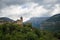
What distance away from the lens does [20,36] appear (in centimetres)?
2845

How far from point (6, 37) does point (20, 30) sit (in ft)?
15.3

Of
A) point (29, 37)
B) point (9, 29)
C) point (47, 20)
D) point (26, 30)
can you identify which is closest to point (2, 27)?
point (9, 29)

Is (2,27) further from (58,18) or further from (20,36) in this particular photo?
(58,18)

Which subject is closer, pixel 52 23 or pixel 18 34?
pixel 18 34

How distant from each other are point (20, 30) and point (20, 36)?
3.96 metres

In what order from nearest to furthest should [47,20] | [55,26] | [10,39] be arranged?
[10,39], [55,26], [47,20]

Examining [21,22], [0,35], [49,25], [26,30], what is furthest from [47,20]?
[0,35]

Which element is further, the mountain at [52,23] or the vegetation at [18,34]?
the mountain at [52,23]

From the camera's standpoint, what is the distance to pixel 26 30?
33031 mm

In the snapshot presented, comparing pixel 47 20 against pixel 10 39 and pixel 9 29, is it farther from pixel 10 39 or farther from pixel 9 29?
pixel 10 39

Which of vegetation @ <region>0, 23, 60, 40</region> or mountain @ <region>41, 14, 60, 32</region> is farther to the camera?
mountain @ <region>41, 14, 60, 32</region>

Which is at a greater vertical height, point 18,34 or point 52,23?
point 18,34

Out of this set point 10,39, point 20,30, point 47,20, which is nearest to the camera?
point 10,39

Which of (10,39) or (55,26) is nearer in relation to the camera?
(10,39)
